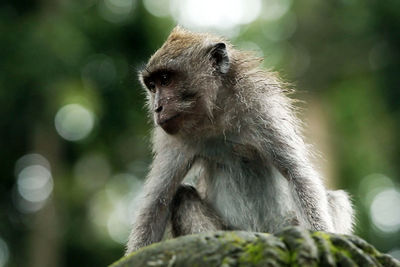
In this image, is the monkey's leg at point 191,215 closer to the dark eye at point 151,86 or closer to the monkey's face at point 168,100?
the monkey's face at point 168,100

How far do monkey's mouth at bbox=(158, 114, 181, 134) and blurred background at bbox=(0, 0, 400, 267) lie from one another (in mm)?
14488

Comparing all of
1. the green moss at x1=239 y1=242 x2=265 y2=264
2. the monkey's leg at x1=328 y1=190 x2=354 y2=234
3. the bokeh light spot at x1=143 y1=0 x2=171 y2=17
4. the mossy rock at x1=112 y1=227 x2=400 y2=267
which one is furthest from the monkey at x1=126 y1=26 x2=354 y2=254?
the bokeh light spot at x1=143 y1=0 x2=171 y2=17

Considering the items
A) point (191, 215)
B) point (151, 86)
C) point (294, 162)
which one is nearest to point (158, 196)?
point (191, 215)

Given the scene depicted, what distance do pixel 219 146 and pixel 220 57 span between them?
1197 millimetres

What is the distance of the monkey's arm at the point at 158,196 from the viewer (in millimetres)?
9852

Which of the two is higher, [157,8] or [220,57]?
[157,8]

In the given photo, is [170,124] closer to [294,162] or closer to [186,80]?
[186,80]

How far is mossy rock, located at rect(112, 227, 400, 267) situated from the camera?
529 centimetres

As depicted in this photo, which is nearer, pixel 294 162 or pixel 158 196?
pixel 294 162

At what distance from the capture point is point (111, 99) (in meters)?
31.7

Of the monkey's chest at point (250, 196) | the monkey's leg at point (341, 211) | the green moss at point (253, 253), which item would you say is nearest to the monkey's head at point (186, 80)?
the monkey's chest at point (250, 196)

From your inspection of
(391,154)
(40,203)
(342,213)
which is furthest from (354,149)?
(342,213)

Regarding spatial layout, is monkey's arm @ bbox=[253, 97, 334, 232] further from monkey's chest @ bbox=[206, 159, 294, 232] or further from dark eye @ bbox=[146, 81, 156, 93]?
dark eye @ bbox=[146, 81, 156, 93]

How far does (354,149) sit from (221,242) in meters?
32.0
